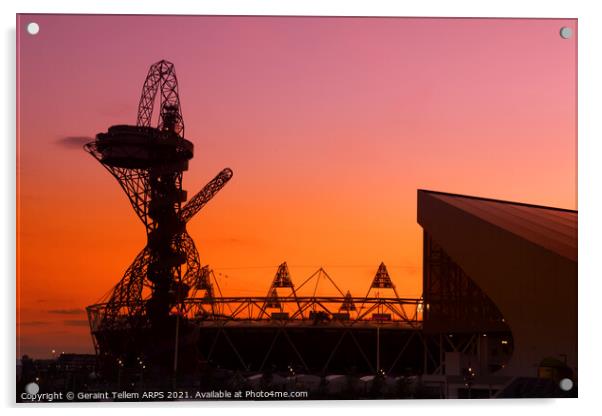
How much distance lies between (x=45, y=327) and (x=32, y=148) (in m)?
3.65

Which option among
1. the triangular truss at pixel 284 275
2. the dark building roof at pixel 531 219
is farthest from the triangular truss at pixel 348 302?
the dark building roof at pixel 531 219

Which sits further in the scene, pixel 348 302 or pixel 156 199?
pixel 348 302

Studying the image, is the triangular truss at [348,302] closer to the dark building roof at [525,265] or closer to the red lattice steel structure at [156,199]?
the red lattice steel structure at [156,199]

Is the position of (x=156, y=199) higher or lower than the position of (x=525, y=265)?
higher

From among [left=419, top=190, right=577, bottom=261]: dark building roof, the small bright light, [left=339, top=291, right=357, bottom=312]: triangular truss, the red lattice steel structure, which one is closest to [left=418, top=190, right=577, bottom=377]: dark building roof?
[left=419, top=190, right=577, bottom=261]: dark building roof

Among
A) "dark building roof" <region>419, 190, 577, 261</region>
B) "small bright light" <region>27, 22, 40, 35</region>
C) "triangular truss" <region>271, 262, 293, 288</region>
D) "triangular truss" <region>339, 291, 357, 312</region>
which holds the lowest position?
"triangular truss" <region>339, 291, 357, 312</region>

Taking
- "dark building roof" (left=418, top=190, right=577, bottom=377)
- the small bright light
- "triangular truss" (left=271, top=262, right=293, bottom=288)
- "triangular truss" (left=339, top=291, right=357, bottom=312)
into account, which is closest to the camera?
the small bright light

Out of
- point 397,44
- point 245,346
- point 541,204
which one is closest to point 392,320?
point 245,346

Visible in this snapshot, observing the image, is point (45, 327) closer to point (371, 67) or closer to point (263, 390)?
point (263, 390)

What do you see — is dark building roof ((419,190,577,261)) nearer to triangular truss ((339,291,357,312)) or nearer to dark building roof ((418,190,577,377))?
dark building roof ((418,190,577,377))

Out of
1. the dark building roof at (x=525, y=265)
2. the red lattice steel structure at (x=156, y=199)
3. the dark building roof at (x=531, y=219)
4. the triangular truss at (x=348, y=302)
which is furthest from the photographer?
the triangular truss at (x=348, y=302)

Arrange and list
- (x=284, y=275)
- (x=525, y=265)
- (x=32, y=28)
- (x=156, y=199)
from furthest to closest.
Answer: (x=284, y=275) → (x=156, y=199) → (x=525, y=265) → (x=32, y=28)

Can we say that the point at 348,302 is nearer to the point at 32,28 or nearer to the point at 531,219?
the point at 531,219

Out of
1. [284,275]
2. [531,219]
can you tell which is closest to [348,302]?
[284,275]
